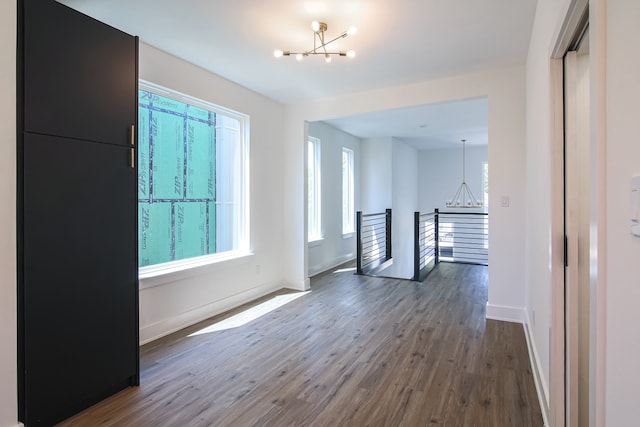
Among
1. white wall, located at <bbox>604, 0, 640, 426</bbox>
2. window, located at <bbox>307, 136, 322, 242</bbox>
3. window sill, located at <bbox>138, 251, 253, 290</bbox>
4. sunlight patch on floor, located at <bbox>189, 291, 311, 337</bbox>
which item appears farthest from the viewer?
window, located at <bbox>307, 136, 322, 242</bbox>

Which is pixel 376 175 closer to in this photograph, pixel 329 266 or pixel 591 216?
pixel 329 266

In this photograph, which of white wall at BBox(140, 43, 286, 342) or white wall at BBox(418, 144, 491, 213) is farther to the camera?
white wall at BBox(418, 144, 491, 213)

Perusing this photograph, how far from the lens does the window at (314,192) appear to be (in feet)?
20.0

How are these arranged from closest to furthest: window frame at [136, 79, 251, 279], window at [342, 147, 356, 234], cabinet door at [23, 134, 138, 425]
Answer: cabinet door at [23, 134, 138, 425] → window frame at [136, 79, 251, 279] → window at [342, 147, 356, 234]

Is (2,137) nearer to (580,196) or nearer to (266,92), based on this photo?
(580,196)

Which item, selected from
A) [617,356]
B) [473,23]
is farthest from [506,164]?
[617,356]

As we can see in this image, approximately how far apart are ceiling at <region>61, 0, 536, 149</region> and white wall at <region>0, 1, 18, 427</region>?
36.9 inches

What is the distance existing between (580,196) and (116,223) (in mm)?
2538

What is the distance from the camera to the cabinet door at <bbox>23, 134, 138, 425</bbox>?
1845mm

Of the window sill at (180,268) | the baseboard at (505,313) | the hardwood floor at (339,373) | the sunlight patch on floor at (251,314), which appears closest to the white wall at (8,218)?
the hardwood floor at (339,373)

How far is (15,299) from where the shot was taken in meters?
1.79

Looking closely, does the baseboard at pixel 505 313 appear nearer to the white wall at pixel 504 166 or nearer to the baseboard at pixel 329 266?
the white wall at pixel 504 166

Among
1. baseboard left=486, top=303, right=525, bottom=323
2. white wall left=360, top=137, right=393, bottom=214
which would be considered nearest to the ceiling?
baseboard left=486, top=303, right=525, bottom=323

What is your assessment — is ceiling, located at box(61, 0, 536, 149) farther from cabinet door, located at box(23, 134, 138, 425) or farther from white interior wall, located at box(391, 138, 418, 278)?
white interior wall, located at box(391, 138, 418, 278)
